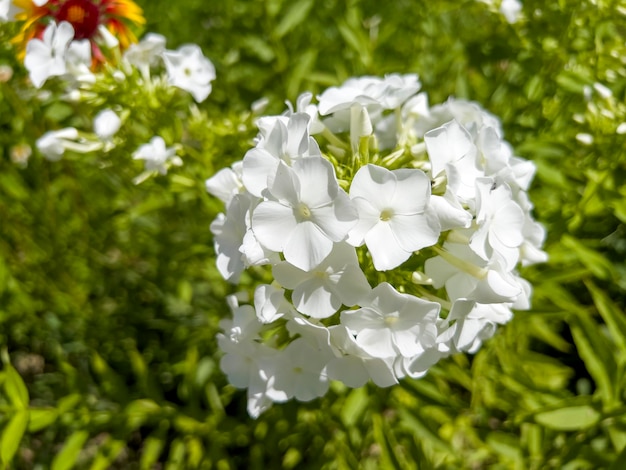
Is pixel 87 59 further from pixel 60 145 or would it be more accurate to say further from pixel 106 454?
pixel 106 454

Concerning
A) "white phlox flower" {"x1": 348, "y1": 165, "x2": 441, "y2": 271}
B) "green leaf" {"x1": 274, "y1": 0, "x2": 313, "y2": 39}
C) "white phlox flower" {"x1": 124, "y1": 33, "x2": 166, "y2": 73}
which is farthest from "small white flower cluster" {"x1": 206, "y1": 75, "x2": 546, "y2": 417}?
"green leaf" {"x1": 274, "y1": 0, "x2": 313, "y2": 39}

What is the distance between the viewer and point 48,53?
1584 mm

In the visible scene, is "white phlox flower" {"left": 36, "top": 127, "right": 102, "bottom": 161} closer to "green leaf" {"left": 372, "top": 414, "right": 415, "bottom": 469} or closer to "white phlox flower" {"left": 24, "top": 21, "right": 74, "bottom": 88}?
"white phlox flower" {"left": 24, "top": 21, "right": 74, "bottom": 88}

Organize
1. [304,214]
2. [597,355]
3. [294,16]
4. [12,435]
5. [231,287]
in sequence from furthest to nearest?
[231,287]
[294,16]
[597,355]
[12,435]
[304,214]

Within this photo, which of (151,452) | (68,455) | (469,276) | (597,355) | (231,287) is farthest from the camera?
(231,287)

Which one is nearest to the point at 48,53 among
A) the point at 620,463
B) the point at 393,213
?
the point at 393,213

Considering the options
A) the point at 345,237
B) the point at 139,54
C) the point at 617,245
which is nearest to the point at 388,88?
the point at 345,237

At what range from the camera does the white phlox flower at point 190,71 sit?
1.69 m

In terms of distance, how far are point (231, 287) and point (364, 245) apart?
124 centimetres

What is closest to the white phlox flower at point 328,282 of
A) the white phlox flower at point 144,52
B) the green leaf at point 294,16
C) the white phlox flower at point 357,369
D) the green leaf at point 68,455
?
the white phlox flower at point 357,369

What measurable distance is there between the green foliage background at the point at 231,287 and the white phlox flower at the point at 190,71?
102mm

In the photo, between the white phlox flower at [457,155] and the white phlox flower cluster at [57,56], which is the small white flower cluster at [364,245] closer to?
the white phlox flower at [457,155]

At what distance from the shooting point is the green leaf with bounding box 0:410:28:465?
4.75ft

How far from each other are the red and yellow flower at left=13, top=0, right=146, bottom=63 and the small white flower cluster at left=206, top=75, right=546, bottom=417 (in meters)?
0.72
